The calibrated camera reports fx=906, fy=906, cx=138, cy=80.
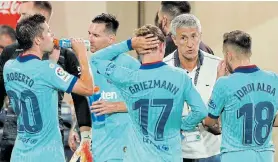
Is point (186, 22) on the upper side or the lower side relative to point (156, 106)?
upper

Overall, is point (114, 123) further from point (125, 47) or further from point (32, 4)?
point (32, 4)

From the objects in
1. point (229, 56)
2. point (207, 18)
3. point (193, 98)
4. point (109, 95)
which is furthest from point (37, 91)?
point (207, 18)

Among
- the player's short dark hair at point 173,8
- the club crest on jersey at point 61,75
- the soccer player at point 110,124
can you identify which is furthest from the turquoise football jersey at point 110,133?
the player's short dark hair at point 173,8

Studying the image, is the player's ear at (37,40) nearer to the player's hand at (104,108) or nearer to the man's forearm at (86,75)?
the man's forearm at (86,75)

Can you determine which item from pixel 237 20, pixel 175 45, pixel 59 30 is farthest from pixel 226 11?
pixel 175 45

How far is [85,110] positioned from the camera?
314 inches

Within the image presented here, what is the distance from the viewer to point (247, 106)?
22.3ft

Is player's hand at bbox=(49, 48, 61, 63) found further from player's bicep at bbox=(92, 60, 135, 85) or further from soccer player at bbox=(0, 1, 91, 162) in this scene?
player's bicep at bbox=(92, 60, 135, 85)

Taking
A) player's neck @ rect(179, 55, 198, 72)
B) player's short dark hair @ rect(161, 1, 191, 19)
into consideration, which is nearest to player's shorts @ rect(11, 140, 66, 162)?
player's neck @ rect(179, 55, 198, 72)

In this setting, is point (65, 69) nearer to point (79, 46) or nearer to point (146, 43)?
point (79, 46)

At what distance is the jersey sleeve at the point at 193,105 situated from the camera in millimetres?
6703

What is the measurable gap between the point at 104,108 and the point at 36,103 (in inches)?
36.7

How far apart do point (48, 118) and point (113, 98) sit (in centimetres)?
Result: 96

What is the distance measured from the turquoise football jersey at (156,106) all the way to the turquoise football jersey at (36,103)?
47 cm
